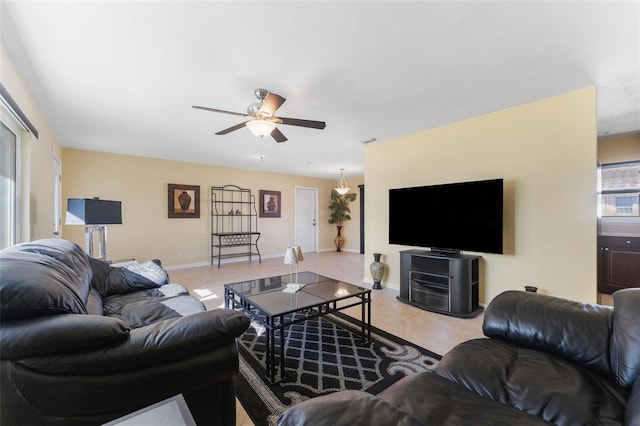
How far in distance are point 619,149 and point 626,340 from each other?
173 inches

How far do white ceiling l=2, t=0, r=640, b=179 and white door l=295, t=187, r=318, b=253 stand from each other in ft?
15.4

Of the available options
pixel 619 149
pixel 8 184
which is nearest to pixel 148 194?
pixel 8 184

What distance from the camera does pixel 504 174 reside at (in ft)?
9.84

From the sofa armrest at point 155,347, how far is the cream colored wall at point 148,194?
4.94 meters

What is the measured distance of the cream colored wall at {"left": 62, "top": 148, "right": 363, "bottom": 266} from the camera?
185 inches

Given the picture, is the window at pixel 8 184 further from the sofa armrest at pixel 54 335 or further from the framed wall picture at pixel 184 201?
the framed wall picture at pixel 184 201

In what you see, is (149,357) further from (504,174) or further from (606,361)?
(504,174)

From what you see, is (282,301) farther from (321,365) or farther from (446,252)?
(446,252)

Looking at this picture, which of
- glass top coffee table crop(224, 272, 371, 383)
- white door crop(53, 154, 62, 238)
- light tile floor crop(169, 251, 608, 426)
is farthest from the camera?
white door crop(53, 154, 62, 238)

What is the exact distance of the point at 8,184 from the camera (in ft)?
7.49

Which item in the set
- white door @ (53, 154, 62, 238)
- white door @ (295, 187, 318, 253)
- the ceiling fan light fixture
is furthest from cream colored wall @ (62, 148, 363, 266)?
the ceiling fan light fixture

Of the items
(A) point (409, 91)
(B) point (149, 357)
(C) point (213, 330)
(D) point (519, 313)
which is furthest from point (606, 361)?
(A) point (409, 91)

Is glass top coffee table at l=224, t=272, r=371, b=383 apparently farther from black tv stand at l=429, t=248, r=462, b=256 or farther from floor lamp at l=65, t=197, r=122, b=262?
floor lamp at l=65, t=197, r=122, b=262

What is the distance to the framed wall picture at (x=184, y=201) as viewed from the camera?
5.57 metres
